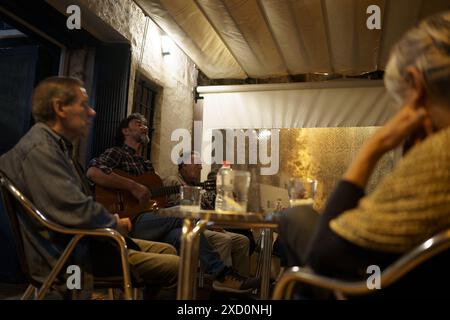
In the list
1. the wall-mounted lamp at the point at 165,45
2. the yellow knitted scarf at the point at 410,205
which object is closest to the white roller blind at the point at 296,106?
the wall-mounted lamp at the point at 165,45

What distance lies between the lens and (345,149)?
5395 millimetres

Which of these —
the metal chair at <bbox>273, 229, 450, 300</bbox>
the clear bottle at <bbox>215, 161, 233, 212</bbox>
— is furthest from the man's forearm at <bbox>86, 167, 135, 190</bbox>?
the metal chair at <bbox>273, 229, 450, 300</bbox>

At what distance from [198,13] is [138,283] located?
3043 millimetres

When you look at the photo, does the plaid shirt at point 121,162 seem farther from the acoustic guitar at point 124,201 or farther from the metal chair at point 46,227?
the metal chair at point 46,227

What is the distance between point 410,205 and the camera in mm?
749

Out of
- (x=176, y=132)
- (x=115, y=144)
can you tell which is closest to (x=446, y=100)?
(x=115, y=144)

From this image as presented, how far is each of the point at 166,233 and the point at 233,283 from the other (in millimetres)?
609

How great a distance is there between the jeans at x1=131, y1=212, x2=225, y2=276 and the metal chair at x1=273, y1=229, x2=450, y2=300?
6.43 ft

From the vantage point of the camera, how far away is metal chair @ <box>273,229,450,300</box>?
2.50ft

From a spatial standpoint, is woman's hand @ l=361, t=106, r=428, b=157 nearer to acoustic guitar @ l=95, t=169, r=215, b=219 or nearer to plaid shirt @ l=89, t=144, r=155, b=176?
acoustic guitar @ l=95, t=169, r=215, b=219

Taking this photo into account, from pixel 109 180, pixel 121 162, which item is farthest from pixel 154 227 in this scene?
pixel 121 162

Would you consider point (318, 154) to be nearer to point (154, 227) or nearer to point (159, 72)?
point (159, 72)

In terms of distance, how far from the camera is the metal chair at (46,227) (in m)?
1.39
